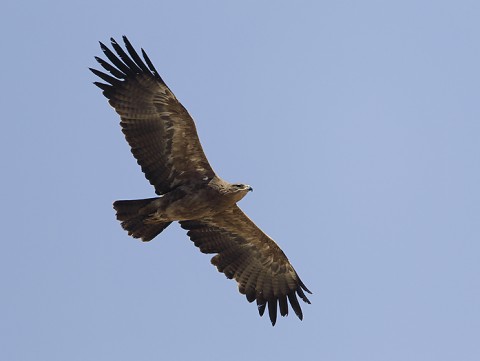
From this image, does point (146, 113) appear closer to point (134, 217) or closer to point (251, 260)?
point (134, 217)

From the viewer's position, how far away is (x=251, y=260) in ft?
65.1

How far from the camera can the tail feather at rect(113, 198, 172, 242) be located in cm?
1825

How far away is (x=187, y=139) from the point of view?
18.1m

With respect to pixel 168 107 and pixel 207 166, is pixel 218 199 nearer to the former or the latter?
pixel 207 166

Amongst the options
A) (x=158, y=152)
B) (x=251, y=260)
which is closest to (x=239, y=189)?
(x=158, y=152)

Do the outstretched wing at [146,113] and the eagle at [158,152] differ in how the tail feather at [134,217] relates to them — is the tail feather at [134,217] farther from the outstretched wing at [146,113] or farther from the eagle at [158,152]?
the outstretched wing at [146,113]

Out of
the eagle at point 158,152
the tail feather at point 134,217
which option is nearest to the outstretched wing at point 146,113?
the eagle at point 158,152

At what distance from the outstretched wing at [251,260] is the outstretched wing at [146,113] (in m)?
1.54

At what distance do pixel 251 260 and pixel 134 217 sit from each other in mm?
2692

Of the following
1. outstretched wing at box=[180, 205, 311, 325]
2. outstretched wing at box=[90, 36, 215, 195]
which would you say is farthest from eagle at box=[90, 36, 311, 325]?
outstretched wing at box=[180, 205, 311, 325]

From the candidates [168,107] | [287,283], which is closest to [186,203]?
[168,107]

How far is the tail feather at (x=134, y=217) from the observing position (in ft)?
59.9

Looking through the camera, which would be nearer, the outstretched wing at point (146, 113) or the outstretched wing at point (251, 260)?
the outstretched wing at point (146, 113)

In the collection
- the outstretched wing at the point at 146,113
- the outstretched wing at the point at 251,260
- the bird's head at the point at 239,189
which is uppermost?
the outstretched wing at the point at 146,113
